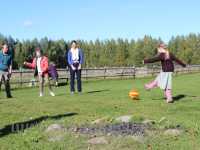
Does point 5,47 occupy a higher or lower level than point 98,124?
higher

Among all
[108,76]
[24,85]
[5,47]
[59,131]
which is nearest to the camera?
[59,131]

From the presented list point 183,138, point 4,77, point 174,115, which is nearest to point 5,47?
point 4,77

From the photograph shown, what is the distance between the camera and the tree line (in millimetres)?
125637

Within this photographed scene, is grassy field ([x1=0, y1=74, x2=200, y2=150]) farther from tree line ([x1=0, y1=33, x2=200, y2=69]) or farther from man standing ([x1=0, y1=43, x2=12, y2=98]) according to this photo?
tree line ([x1=0, y1=33, x2=200, y2=69])

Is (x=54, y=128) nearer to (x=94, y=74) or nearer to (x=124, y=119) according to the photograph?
(x=124, y=119)

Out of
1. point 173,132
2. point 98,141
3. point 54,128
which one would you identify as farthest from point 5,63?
point 98,141

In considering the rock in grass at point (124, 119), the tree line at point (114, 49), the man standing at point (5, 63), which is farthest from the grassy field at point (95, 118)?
the tree line at point (114, 49)

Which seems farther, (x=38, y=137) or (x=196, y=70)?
(x=196, y=70)

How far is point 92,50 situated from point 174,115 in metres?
150

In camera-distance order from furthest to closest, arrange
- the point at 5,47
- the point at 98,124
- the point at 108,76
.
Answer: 1. the point at 108,76
2. the point at 5,47
3. the point at 98,124

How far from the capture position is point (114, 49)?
521 feet

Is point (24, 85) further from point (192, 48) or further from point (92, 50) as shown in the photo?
point (92, 50)

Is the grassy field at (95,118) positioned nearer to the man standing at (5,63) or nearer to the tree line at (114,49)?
the man standing at (5,63)

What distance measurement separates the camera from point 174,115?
12.3 meters
